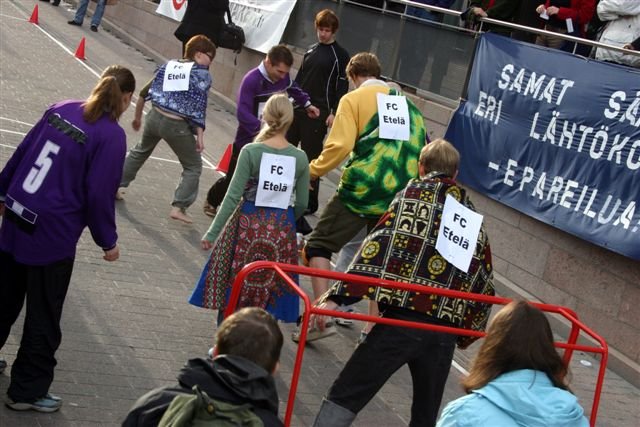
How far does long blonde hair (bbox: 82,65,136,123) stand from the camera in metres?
5.74

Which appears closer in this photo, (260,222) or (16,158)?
(16,158)

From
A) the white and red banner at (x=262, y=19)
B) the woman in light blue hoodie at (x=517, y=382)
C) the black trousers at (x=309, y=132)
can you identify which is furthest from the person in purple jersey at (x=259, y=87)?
the white and red banner at (x=262, y=19)

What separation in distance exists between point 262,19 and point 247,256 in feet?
36.8

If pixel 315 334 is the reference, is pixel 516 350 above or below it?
above

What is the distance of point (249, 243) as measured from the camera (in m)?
7.05

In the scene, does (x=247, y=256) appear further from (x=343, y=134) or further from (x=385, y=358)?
(x=385, y=358)

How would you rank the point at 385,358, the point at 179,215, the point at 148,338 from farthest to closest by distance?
the point at 179,215, the point at 148,338, the point at 385,358

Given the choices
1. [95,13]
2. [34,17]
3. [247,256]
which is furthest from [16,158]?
[95,13]

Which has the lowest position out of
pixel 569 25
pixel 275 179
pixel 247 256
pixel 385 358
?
pixel 247 256

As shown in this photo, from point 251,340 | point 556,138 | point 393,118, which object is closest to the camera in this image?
point 251,340

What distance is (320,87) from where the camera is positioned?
38.6 feet

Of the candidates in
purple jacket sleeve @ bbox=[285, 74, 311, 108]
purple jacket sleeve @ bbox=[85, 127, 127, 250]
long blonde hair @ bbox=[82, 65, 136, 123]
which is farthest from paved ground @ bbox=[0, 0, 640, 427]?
long blonde hair @ bbox=[82, 65, 136, 123]

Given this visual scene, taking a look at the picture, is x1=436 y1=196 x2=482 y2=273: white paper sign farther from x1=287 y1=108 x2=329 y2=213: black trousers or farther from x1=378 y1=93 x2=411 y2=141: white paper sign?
x1=287 y1=108 x2=329 y2=213: black trousers

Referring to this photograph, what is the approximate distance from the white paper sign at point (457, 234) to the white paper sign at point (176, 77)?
4915 mm
